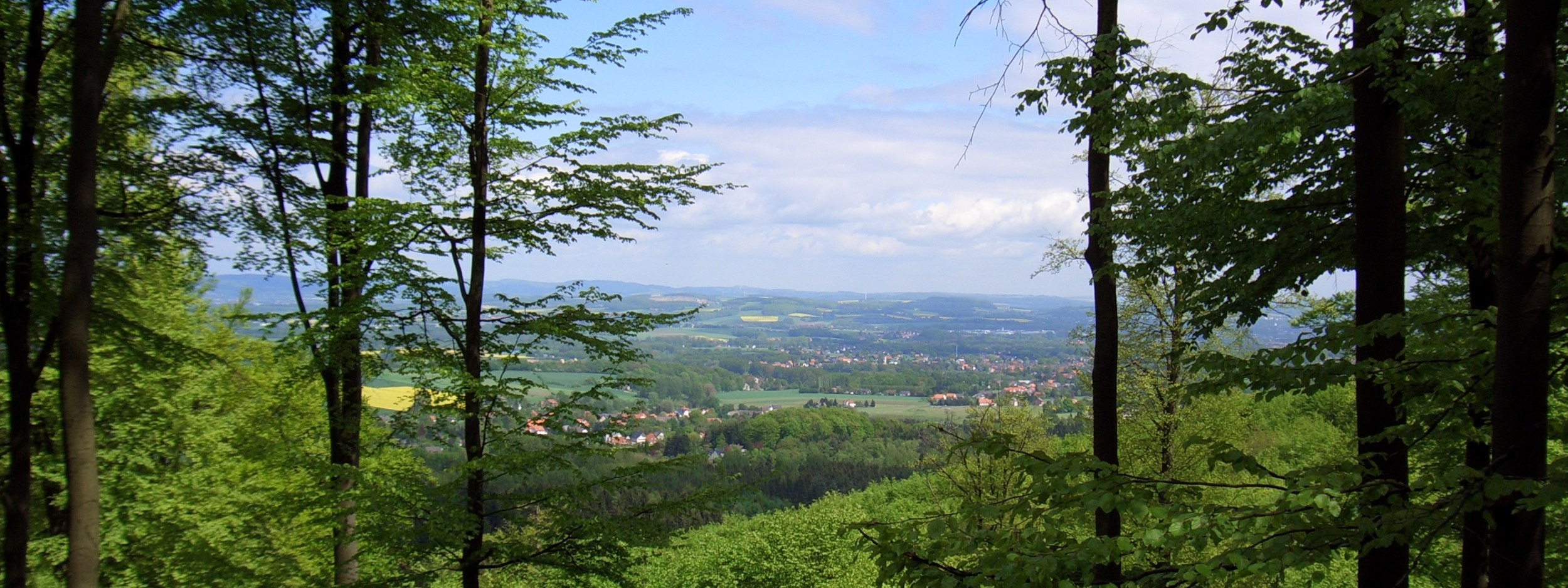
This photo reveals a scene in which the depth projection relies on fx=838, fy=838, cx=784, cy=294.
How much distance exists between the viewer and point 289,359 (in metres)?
9.97

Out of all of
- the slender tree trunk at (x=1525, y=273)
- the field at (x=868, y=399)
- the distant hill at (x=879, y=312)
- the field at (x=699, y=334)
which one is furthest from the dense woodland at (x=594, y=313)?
the field at (x=699, y=334)

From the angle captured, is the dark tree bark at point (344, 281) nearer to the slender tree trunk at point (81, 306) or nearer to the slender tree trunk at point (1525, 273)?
the slender tree trunk at point (81, 306)

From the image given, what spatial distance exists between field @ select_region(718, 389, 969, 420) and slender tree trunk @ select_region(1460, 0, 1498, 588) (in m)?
60.0

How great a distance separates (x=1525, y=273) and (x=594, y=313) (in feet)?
24.8

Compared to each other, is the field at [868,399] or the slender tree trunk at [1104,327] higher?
the slender tree trunk at [1104,327]

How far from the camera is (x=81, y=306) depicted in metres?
6.05

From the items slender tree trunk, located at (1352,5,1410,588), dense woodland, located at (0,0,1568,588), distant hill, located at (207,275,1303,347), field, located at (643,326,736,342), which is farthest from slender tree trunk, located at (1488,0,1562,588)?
field, located at (643,326,736,342)

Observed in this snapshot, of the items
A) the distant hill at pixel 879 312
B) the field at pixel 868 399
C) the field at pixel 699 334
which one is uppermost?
the distant hill at pixel 879 312

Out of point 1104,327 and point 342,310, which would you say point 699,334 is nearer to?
point 342,310

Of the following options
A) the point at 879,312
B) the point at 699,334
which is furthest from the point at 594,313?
the point at 879,312

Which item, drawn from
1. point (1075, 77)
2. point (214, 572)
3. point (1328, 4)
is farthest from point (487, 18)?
point (214, 572)

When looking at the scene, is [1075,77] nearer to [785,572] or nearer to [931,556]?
[931,556]

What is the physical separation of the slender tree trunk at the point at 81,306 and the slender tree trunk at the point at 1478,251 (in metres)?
8.56

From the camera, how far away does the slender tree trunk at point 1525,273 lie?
3.08 m
